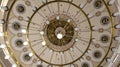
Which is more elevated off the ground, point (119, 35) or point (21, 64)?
point (119, 35)

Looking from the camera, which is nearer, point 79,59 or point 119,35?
point 119,35

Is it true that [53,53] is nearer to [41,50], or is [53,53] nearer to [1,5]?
[41,50]

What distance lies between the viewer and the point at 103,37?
1370cm

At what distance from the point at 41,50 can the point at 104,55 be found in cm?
311

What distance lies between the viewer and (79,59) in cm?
1406

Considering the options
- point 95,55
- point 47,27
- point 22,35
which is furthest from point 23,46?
point 95,55

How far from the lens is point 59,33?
1345 cm

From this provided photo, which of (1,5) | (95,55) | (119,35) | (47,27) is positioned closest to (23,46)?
(47,27)

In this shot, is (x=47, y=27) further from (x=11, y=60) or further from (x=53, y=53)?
(x=11, y=60)

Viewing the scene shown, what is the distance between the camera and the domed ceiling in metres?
13.1

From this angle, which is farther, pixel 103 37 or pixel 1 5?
pixel 103 37

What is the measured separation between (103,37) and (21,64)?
4224mm

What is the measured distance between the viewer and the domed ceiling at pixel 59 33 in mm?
13148

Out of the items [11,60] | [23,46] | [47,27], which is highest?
[47,27]
